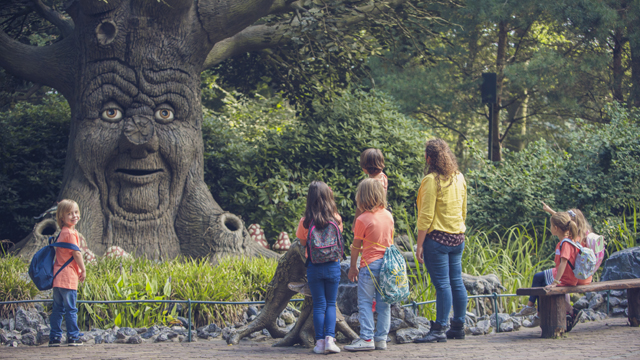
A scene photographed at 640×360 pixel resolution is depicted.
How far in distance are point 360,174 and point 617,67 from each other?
6849 millimetres

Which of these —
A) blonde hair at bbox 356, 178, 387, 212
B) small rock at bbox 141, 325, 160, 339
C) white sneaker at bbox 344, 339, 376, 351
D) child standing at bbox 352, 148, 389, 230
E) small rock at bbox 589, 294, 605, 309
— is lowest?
small rock at bbox 141, 325, 160, 339

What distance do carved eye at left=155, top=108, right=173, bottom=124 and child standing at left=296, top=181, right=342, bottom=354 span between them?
13.4 ft

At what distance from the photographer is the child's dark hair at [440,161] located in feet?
15.5

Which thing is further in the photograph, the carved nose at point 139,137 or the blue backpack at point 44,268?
the carved nose at point 139,137

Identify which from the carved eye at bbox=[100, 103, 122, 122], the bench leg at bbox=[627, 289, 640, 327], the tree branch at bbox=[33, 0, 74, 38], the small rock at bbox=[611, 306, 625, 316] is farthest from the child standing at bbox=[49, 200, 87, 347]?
the small rock at bbox=[611, 306, 625, 316]

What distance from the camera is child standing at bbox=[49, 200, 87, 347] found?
4867mm

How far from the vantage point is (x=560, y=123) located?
1557cm

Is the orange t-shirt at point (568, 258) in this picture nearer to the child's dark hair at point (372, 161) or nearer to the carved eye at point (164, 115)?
the child's dark hair at point (372, 161)

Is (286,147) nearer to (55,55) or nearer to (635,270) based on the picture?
(55,55)

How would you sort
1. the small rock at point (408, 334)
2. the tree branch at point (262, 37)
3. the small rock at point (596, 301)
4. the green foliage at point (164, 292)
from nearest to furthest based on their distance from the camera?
the small rock at point (408, 334), the green foliage at point (164, 292), the small rock at point (596, 301), the tree branch at point (262, 37)

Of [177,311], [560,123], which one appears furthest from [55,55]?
[560,123]

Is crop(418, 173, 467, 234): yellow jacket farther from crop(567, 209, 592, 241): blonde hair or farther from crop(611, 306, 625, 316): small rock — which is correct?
crop(611, 306, 625, 316): small rock

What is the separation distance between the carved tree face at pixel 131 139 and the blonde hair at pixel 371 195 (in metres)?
4.10

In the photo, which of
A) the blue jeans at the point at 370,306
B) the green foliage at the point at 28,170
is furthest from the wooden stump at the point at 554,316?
the green foliage at the point at 28,170
